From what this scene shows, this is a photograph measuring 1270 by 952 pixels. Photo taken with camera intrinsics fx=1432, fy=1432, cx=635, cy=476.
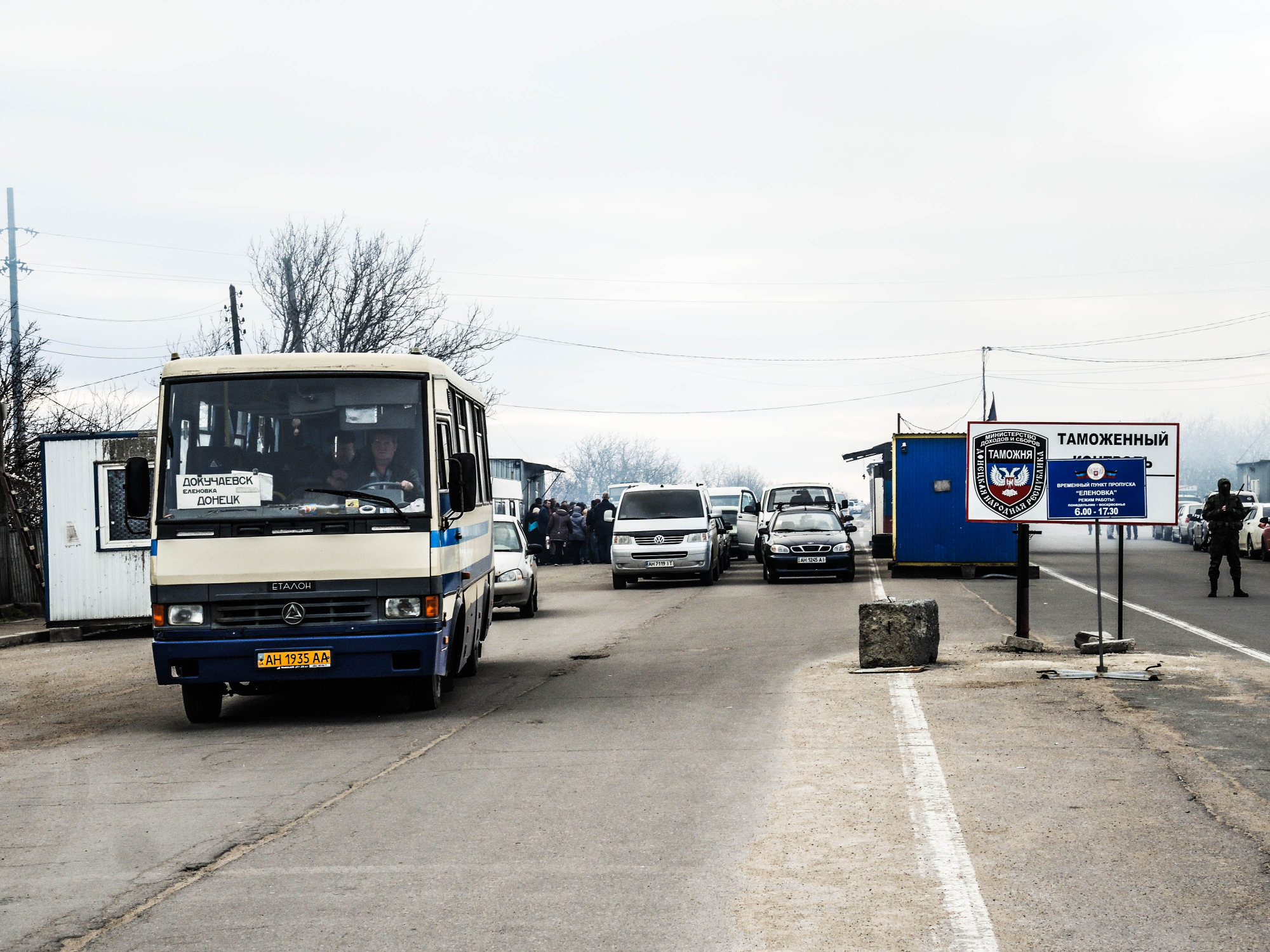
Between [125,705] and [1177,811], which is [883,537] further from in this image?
[1177,811]

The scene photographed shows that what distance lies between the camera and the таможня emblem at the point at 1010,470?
14422 millimetres

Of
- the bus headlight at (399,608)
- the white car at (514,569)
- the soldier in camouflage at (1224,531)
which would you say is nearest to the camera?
the bus headlight at (399,608)

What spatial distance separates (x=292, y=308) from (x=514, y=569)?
30.4 meters

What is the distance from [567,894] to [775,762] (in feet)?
10.6

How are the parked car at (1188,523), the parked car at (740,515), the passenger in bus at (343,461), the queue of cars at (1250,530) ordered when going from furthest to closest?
the parked car at (1188,523) → the parked car at (740,515) → the queue of cars at (1250,530) → the passenger in bus at (343,461)

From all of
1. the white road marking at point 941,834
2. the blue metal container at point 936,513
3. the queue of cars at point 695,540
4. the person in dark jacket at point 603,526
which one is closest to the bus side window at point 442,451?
the white road marking at point 941,834

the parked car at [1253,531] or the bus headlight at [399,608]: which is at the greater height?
the bus headlight at [399,608]

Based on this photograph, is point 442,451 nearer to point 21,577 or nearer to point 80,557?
point 80,557

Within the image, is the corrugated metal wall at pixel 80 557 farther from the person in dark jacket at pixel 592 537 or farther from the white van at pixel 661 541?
the person in dark jacket at pixel 592 537

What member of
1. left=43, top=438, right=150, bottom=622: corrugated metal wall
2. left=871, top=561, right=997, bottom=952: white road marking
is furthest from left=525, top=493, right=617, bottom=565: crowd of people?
left=871, top=561, right=997, bottom=952: white road marking

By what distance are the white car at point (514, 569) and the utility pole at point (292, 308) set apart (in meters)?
28.8

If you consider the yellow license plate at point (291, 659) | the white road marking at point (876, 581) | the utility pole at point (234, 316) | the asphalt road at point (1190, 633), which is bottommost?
the white road marking at point (876, 581)

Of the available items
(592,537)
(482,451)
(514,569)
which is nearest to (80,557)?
(514,569)

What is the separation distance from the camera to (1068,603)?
21984mm
